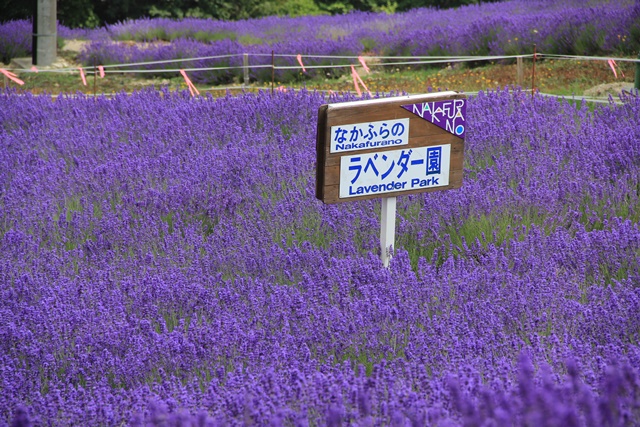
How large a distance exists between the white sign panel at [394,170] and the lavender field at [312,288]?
13.0 inches

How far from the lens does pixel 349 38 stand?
15.0m

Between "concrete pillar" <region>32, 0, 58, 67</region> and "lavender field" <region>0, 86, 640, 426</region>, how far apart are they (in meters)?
8.86

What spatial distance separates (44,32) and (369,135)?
12.0 meters

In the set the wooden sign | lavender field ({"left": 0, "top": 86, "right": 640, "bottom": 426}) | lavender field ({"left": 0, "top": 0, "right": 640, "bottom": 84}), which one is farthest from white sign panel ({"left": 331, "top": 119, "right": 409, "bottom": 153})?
lavender field ({"left": 0, "top": 0, "right": 640, "bottom": 84})

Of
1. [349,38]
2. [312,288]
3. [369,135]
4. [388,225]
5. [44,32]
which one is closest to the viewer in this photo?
[312,288]

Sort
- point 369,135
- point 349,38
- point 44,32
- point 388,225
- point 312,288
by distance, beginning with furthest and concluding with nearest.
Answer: point 349,38 < point 44,32 < point 388,225 < point 369,135 < point 312,288

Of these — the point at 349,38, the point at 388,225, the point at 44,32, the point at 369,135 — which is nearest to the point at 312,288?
the point at 388,225

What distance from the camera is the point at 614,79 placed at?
11289mm

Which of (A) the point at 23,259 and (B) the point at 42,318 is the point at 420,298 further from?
(A) the point at 23,259

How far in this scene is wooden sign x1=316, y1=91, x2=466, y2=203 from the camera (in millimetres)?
4137

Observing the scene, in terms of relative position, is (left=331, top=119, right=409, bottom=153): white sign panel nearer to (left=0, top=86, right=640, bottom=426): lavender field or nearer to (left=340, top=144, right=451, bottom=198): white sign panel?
(left=340, top=144, right=451, bottom=198): white sign panel

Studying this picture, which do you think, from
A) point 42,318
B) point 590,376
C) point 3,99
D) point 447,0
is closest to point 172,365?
point 42,318

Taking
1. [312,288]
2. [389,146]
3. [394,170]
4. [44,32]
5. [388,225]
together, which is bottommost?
[312,288]

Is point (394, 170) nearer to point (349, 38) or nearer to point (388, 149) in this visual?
point (388, 149)
